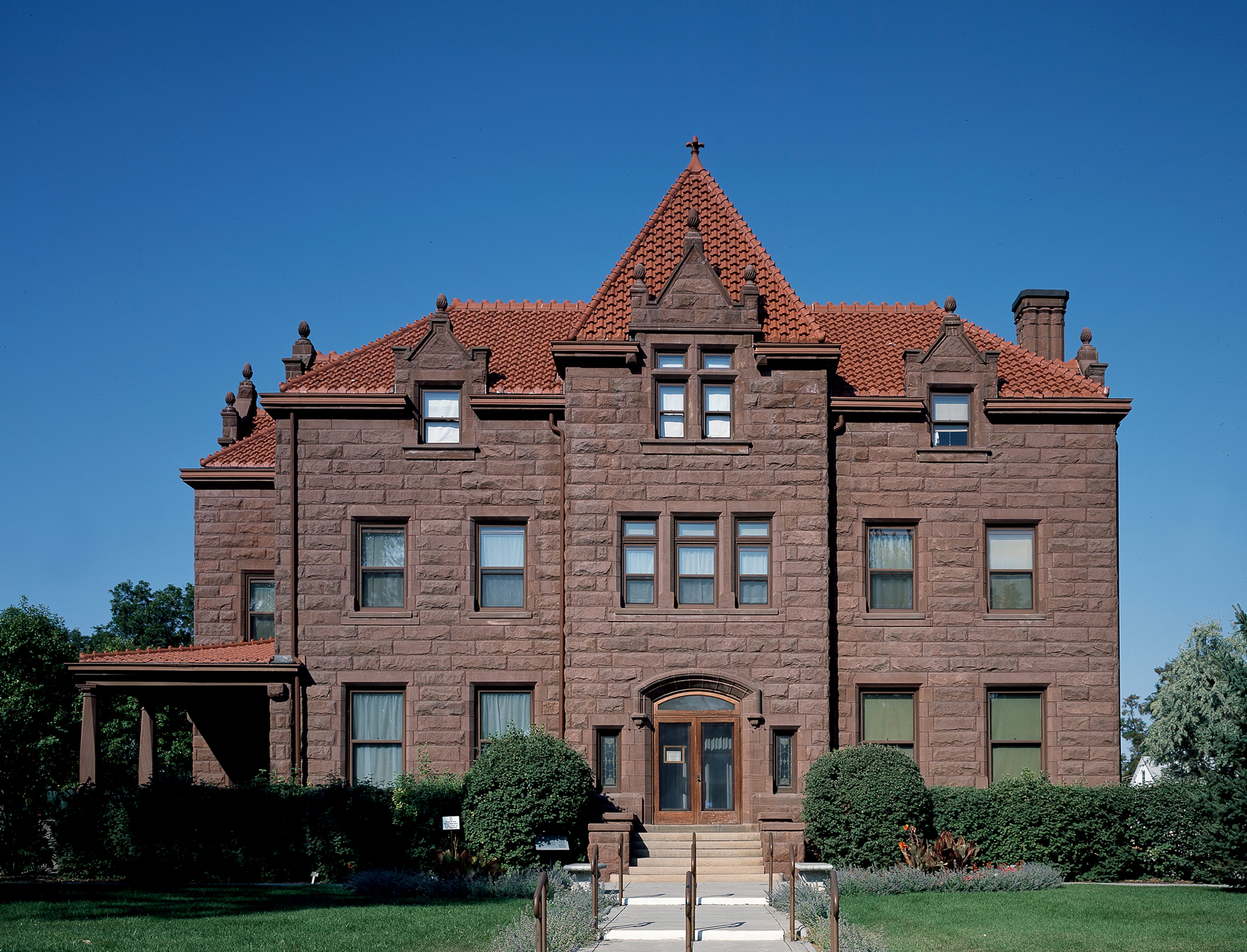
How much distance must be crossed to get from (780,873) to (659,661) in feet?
15.1

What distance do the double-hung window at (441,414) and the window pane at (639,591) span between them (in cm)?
473

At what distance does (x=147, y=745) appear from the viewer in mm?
26969

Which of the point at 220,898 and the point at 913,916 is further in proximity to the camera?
the point at 220,898

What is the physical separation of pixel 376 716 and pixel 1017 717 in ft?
42.3

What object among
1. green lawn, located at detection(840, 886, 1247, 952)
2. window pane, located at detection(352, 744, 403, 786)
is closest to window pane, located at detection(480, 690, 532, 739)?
window pane, located at detection(352, 744, 403, 786)

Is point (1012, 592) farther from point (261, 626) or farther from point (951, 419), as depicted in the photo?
point (261, 626)

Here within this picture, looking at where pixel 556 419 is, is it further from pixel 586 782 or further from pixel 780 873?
pixel 780 873

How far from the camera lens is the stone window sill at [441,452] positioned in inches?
1045

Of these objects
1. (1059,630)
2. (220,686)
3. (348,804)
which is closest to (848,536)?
(1059,630)

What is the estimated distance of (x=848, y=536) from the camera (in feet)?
86.5

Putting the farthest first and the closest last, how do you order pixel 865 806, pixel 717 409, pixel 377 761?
pixel 377 761 < pixel 717 409 < pixel 865 806

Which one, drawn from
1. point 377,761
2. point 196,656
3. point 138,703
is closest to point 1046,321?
point 377,761

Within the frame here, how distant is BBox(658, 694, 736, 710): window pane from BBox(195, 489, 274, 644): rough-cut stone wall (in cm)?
982

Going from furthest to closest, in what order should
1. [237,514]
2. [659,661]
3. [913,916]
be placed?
1. [237,514]
2. [659,661]
3. [913,916]
